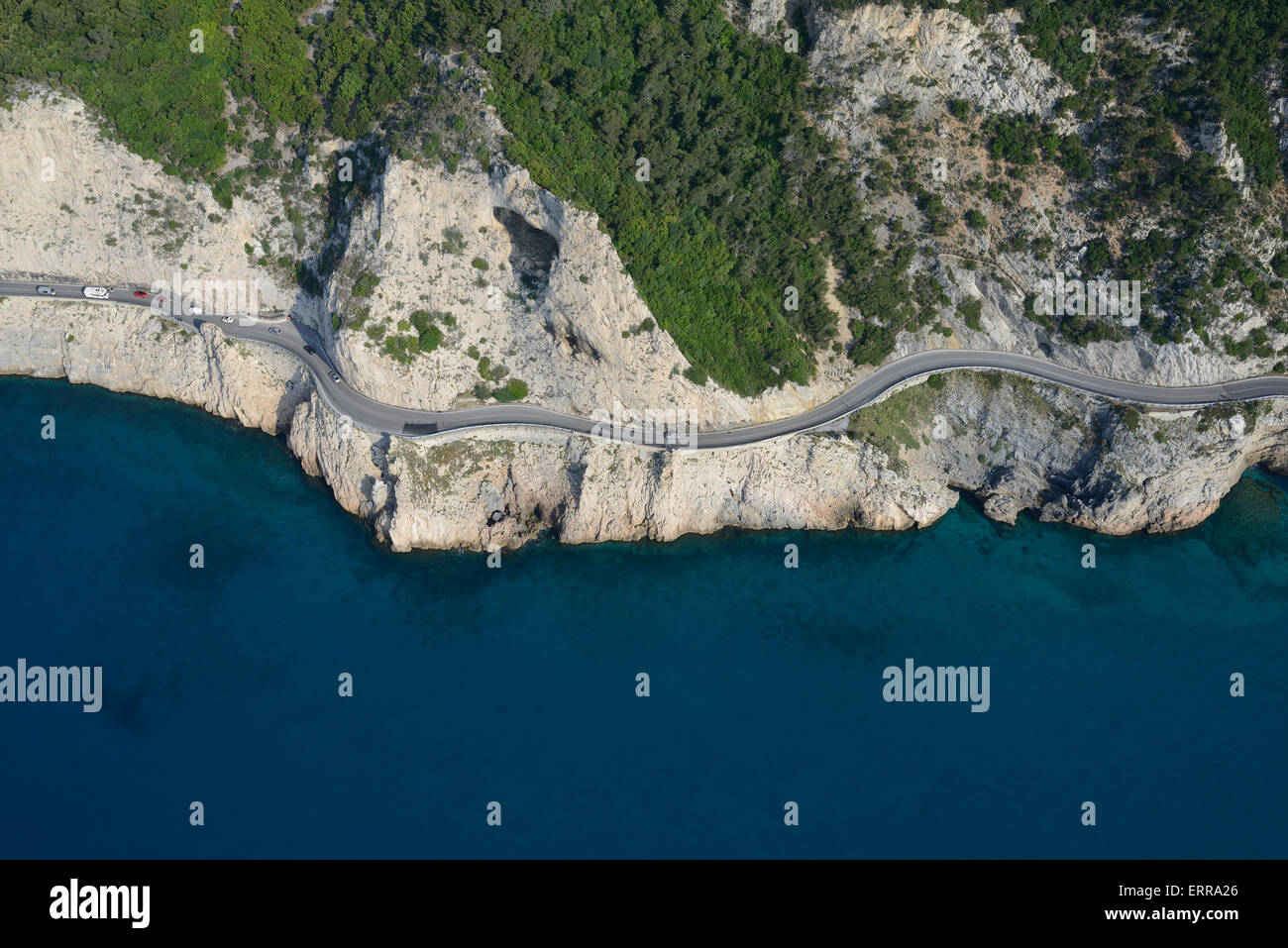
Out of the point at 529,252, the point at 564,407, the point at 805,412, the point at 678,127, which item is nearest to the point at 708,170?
the point at 678,127

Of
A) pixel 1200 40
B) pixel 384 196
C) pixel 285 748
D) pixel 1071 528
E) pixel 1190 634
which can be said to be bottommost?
pixel 285 748

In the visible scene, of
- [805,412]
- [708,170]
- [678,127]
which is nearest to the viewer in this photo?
[708,170]

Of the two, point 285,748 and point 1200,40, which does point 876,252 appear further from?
point 285,748

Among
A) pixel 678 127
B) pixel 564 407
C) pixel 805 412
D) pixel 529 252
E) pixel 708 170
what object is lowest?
pixel 805 412

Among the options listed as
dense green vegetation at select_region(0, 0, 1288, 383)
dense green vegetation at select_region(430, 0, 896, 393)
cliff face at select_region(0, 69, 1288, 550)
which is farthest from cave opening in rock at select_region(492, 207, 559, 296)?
dense green vegetation at select_region(430, 0, 896, 393)

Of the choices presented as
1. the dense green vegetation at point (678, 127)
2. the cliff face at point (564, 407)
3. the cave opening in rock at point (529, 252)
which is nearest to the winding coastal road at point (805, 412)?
the cliff face at point (564, 407)

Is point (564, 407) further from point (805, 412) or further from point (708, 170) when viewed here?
point (708, 170)

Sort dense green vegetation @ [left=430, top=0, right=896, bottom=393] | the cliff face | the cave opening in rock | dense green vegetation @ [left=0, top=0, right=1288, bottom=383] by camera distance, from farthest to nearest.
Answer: dense green vegetation @ [left=430, top=0, right=896, bottom=393]
the cave opening in rock
the cliff face
dense green vegetation @ [left=0, top=0, right=1288, bottom=383]

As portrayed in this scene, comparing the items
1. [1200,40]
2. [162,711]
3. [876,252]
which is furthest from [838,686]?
[1200,40]

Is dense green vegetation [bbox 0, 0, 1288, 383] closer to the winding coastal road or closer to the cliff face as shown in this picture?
the cliff face
